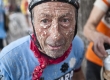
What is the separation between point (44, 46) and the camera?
1.37m

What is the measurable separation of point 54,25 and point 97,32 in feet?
1.95

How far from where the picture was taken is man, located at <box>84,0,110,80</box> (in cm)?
164

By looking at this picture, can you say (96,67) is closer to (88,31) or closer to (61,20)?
(88,31)

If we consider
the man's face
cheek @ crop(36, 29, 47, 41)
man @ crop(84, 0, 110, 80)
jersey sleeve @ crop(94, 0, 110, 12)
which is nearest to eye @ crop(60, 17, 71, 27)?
the man's face

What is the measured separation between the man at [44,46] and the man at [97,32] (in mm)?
240

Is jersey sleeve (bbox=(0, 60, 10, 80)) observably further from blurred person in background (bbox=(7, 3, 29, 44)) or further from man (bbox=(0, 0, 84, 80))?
blurred person in background (bbox=(7, 3, 29, 44))

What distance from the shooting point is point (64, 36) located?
4.39ft

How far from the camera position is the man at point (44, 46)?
4.26 ft

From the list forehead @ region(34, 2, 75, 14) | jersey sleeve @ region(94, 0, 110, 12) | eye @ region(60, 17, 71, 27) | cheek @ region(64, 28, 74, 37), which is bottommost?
cheek @ region(64, 28, 74, 37)

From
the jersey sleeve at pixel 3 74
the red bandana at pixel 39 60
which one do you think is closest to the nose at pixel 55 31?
the red bandana at pixel 39 60

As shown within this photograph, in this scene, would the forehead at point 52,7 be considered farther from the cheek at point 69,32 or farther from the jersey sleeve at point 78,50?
the jersey sleeve at point 78,50

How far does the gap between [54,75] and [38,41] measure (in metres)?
0.28

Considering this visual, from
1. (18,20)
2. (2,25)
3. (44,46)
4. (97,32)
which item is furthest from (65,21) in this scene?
(18,20)

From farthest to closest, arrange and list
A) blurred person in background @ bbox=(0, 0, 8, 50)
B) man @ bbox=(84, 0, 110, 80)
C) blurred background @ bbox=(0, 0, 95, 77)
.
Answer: blurred person in background @ bbox=(0, 0, 8, 50) → blurred background @ bbox=(0, 0, 95, 77) → man @ bbox=(84, 0, 110, 80)
